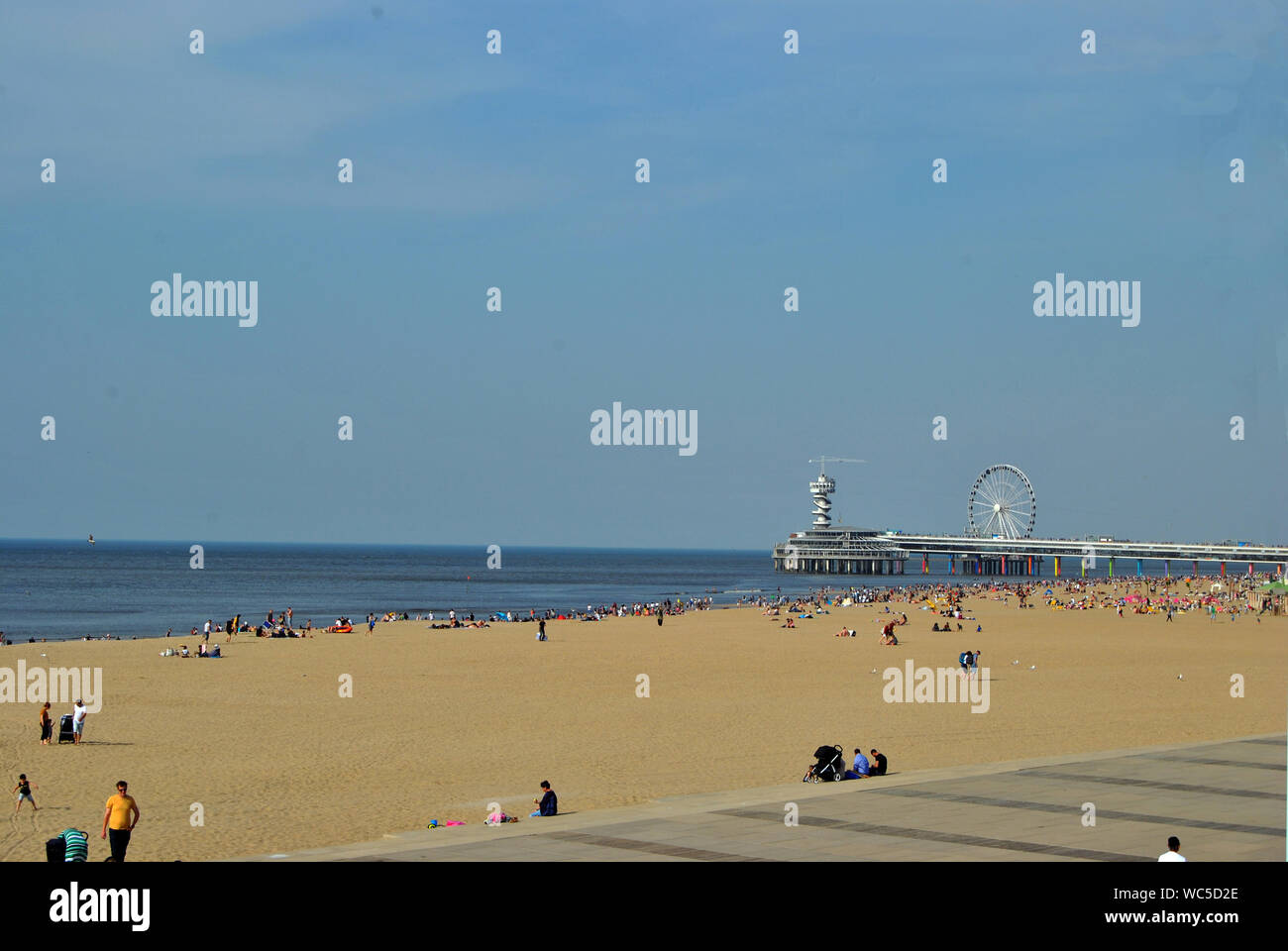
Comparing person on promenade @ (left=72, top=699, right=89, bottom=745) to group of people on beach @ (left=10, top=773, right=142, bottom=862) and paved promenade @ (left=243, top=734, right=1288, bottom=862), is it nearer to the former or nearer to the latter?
group of people on beach @ (left=10, top=773, right=142, bottom=862)

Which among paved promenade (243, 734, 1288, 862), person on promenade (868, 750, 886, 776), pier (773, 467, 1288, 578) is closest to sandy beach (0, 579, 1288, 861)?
person on promenade (868, 750, 886, 776)

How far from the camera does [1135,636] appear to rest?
53625 millimetres

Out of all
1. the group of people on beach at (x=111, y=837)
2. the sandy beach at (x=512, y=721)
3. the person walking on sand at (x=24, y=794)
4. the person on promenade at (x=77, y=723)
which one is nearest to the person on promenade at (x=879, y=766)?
the sandy beach at (x=512, y=721)

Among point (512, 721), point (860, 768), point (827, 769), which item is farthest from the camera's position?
point (512, 721)

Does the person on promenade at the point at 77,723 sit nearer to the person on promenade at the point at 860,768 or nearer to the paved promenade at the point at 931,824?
the paved promenade at the point at 931,824

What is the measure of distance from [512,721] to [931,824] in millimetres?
14474

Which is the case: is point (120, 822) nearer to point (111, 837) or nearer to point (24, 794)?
point (111, 837)

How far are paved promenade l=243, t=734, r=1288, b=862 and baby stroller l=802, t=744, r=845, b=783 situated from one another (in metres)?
1.15

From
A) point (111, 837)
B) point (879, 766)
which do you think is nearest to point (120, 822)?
point (111, 837)

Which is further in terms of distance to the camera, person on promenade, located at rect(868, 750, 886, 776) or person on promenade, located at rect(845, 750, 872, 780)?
person on promenade, located at rect(868, 750, 886, 776)

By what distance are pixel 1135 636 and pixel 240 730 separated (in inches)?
1533

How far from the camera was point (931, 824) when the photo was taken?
1445cm

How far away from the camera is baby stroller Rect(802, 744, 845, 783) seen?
63.6 ft

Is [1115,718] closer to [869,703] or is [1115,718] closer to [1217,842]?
[869,703]
